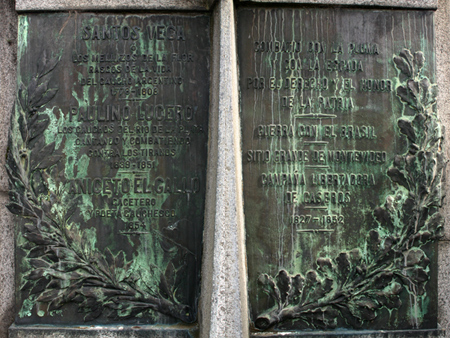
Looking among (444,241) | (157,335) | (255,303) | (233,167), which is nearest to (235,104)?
(233,167)

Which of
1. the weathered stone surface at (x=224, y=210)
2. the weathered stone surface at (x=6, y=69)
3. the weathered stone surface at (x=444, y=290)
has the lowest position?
the weathered stone surface at (x=444, y=290)

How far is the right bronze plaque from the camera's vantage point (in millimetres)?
3307

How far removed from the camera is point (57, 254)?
3.27 metres

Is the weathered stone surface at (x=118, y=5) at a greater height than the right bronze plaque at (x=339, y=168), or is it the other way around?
the weathered stone surface at (x=118, y=5)

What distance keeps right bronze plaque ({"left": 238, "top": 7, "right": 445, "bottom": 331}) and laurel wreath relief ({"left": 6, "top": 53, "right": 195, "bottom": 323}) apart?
31.7 inches

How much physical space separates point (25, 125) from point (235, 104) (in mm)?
1614

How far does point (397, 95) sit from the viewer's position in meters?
3.46

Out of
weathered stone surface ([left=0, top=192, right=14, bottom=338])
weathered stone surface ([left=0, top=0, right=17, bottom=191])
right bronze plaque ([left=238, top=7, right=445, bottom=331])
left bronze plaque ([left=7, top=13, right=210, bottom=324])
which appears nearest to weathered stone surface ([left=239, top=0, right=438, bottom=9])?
right bronze plaque ([left=238, top=7, right=445, bottom=331])

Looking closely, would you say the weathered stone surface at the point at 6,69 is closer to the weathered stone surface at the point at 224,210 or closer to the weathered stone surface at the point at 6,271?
the weathered stone surface at the point at 6,271

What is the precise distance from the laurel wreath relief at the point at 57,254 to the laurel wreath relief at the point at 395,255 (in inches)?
32.8

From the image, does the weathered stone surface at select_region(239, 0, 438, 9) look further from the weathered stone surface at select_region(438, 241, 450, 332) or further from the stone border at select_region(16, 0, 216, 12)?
the weathered stone surface at select_region(438, 241, 450, 332)

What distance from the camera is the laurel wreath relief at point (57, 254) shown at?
325 centimetres

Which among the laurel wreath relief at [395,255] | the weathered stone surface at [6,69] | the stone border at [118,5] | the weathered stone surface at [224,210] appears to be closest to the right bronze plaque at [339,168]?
the laurel wreath relief at [395,255]

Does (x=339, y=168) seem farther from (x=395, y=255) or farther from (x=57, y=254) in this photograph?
(x=57, y=254)
